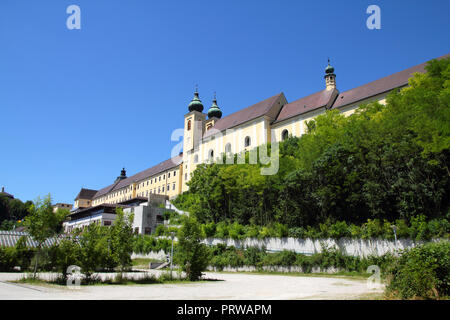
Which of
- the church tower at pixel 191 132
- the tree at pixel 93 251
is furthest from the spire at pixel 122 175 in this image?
the tree at pixel 93 251

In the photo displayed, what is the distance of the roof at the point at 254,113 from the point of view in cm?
5449

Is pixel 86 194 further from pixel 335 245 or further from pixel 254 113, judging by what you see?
pixel 335 245

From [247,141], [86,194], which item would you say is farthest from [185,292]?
[86,194]

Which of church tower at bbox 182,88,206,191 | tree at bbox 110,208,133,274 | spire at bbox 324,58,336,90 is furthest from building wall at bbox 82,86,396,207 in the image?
tree at bbox 110,208,133,274

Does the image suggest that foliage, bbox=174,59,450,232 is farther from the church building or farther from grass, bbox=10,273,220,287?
grass, bbox=10,273,220,287

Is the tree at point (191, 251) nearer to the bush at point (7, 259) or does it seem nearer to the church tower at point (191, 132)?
the bush at point (7, 259)

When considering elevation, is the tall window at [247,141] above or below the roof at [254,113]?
below

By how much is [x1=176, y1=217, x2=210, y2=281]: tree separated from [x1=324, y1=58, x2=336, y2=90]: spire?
39298 mm

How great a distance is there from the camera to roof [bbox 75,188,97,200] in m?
111

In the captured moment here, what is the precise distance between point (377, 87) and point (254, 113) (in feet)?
68.0

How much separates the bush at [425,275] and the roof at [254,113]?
45460 millimetres

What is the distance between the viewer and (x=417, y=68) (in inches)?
1598

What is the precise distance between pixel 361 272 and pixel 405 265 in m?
13.0
